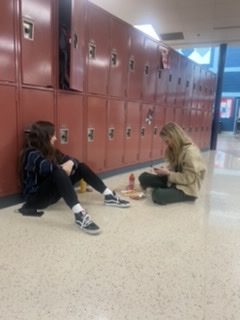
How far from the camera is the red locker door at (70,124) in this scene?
280 centimetres

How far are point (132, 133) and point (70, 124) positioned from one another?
53.8 inches

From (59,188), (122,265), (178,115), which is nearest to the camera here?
(122,265)

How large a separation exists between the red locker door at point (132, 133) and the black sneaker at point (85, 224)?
2.07 m

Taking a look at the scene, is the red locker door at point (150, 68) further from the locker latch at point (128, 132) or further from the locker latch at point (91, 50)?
the locker latch at point (91, 50)

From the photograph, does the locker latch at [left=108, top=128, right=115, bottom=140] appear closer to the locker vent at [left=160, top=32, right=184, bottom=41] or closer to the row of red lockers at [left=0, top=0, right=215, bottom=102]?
the row of red lockers at [left=0, top=0, right=215, bottom=102]

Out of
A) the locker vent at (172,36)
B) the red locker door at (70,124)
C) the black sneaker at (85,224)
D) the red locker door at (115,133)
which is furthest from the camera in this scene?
the locker vent at (172,36)

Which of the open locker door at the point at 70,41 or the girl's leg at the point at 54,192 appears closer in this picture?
the girl's leg at the point at 54,192

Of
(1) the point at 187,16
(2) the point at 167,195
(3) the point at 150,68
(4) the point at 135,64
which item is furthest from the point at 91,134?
(1) the point at 187,16

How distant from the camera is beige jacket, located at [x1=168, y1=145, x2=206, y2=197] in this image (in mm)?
2576

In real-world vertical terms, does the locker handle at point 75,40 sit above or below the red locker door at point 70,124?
above

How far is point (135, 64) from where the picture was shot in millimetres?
3910

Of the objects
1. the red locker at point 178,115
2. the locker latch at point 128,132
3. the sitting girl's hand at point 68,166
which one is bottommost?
the sitting girl's hand at point 68,166

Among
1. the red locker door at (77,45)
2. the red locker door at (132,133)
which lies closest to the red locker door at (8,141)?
the red locker door at (77,45)

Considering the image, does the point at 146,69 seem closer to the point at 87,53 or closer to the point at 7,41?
the point at 87,53
